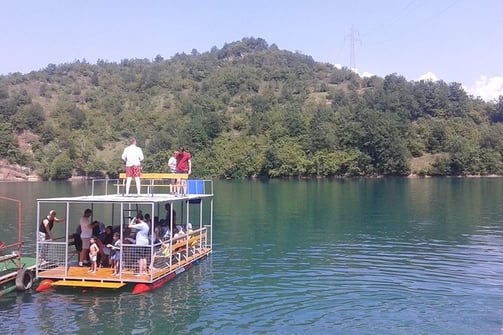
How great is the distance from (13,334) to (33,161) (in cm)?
12441

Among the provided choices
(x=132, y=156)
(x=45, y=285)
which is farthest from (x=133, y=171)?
(x=45, y=285)

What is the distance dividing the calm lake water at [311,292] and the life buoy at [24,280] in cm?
38

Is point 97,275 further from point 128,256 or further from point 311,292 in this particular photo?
point 311,292

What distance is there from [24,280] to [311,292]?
9944 mm

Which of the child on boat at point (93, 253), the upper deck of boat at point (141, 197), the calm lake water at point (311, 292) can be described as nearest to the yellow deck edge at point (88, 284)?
the calm lake water at point (311, 292)

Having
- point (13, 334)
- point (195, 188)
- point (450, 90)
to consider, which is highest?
point (450, 90)

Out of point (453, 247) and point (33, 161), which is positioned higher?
point (33, 161)

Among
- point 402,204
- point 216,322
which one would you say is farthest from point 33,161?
point 216,322

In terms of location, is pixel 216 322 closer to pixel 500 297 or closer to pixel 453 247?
pixel 500 297

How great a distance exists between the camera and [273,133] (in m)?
144

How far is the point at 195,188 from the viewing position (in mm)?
25156

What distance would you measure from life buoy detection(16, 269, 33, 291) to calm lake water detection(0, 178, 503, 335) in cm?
38

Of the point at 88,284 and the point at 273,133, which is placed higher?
the point at 273,133

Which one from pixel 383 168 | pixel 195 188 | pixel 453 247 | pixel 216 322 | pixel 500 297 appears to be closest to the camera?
pixel 216 322
